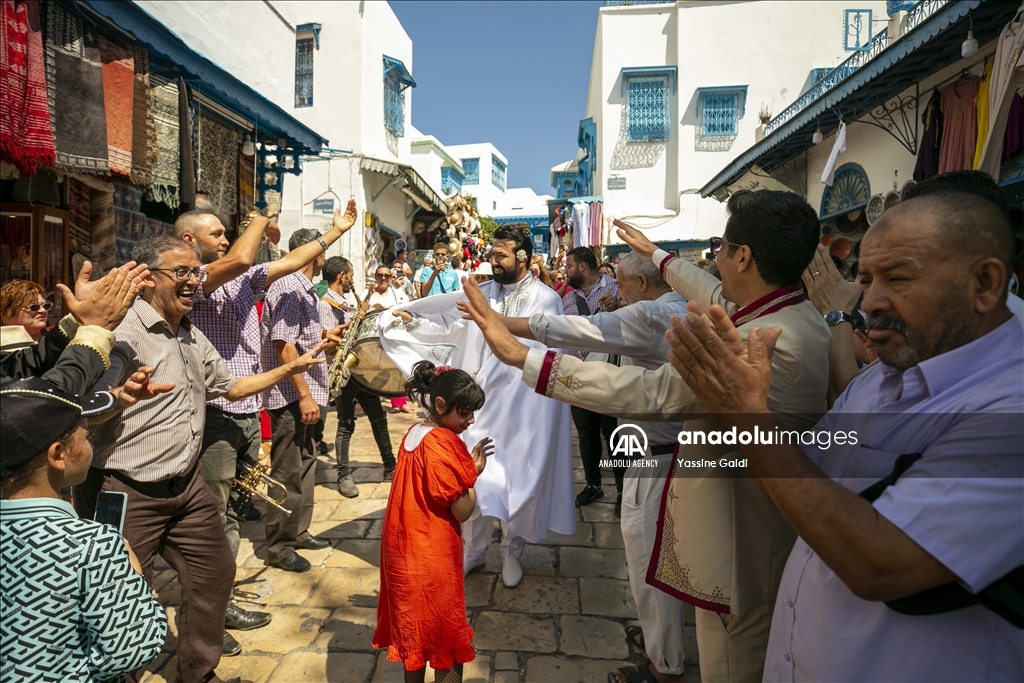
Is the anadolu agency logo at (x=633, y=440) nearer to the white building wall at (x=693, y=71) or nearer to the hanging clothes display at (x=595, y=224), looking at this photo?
the hanging clothes display at (x=595, y=224)

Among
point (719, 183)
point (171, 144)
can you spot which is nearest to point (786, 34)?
point (719, 183)

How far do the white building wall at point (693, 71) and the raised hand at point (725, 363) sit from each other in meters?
15.3

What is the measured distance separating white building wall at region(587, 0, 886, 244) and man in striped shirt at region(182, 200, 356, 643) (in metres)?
13.4

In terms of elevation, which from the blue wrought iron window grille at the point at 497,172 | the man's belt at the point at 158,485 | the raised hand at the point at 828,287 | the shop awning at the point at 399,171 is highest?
the blue wrought iron window grille at the point at 497,172

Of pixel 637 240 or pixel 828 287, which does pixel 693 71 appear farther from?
pixel 828 287

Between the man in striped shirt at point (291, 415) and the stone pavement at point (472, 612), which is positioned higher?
the man in striped shirt at point (291, 415)

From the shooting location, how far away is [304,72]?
14.7 m

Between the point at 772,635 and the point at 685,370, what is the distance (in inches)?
29.8

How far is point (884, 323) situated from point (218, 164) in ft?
24.2

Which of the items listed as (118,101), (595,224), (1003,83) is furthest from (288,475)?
(595,224)

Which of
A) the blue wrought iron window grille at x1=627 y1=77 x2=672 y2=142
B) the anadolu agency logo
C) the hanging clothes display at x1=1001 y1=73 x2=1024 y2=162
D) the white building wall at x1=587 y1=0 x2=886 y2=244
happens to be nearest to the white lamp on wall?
the hanging clothes display at x1=1001 y1=73 x2=1024 y2=162

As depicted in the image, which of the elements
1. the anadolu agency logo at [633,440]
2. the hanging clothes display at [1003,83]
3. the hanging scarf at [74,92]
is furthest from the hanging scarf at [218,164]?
the hanging clothes display at [1003,83]

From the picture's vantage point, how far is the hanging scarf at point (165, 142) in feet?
16.8

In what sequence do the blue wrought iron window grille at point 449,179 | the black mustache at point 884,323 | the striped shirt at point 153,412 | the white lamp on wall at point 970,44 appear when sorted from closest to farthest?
the black mustache at point 884,323
the striped shirt at point 153,412
the white lamp on wall at point 970,44
the blue wrought iron window grille at point 449,179
